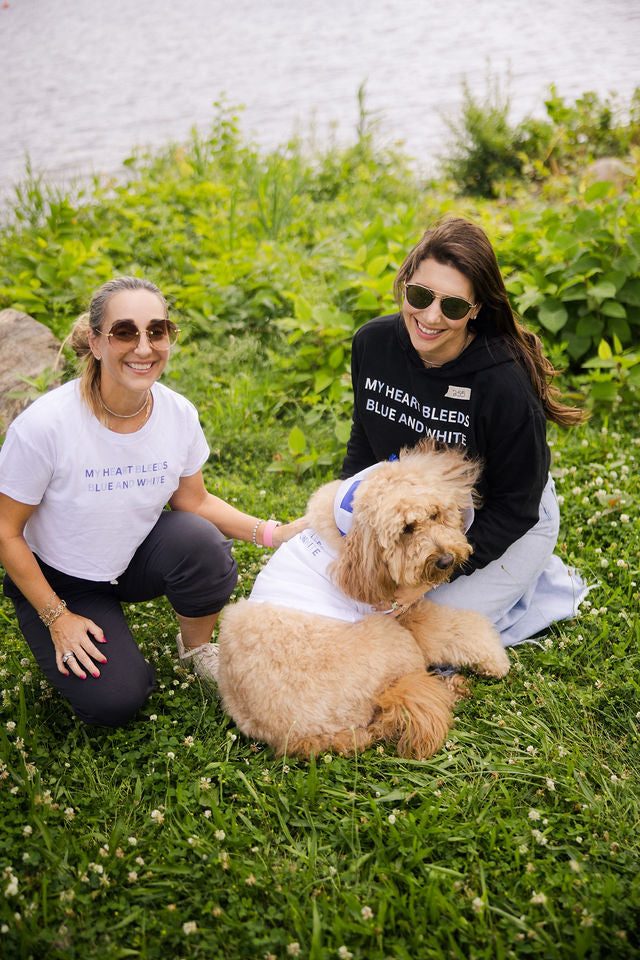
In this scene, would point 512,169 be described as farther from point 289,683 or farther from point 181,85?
point 289,683

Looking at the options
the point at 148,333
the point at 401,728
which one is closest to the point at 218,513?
the point at 148,333

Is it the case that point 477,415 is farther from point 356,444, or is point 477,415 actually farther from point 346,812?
point 346,812

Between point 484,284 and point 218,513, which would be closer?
point 484,284

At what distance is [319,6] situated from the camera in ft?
53.8

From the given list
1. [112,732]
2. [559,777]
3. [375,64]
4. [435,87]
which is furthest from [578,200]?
[375,64]

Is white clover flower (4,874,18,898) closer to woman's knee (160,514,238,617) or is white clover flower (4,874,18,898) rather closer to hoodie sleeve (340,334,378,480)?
woman's knee (160,514,238,617)

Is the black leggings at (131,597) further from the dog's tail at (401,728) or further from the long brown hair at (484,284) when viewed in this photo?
the long brown hair at (484,284)

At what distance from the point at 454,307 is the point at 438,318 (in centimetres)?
7

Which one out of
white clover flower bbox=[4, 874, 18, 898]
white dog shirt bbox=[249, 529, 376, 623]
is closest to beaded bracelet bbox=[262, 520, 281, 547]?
white dog shirt bbox=[249, 529, 376, 623]

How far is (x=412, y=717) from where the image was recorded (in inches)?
103

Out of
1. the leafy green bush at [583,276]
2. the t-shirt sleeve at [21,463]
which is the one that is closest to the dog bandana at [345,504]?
the t-shirt sleeve at [21,463]

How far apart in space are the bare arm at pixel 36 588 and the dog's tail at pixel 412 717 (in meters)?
1.15

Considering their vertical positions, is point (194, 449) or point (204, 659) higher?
point (194, 449)

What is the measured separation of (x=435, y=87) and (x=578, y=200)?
7528 millimetres
